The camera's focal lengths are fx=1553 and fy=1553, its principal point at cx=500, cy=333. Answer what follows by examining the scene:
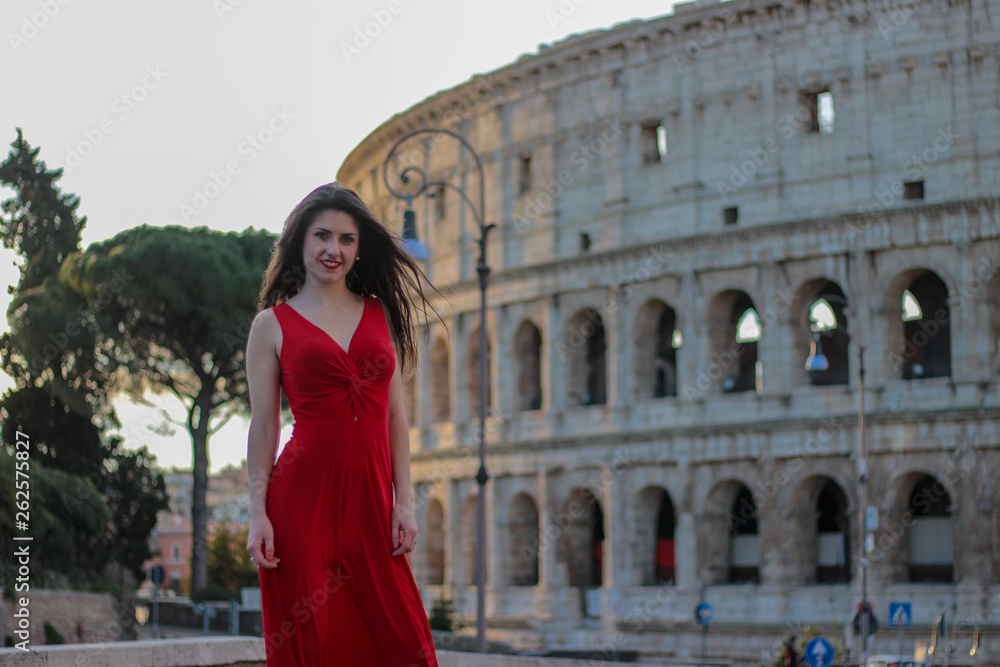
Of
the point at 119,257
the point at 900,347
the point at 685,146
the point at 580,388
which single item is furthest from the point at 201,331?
the point at 900,347

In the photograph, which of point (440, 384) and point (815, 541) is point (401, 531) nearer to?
point (815, 541)

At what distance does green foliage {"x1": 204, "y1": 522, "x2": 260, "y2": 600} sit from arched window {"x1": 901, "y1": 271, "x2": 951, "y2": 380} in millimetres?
20267

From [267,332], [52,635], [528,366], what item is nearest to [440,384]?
[528,366]

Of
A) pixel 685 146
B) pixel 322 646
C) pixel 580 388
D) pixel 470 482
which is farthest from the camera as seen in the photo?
pixel 470 482

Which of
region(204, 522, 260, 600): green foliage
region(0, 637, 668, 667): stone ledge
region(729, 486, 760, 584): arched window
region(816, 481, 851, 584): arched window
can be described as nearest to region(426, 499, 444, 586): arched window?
region(204, 522, 260, 600): green foliage

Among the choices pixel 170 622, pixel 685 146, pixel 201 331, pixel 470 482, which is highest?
pixel 685 146

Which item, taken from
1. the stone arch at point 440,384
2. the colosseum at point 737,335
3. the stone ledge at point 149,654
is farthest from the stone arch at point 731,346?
the stone ledge at point 149,654

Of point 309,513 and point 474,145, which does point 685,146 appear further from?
point 309,513

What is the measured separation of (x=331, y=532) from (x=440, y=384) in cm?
4239

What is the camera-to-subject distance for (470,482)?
44312 millimetres

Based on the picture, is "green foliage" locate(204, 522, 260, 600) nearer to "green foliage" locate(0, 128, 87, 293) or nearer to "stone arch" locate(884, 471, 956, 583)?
"green foliage" locate(0, 128, 87, 293)

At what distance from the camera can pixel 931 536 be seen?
34500 millimetres

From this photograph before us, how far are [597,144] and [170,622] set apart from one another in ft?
60.0

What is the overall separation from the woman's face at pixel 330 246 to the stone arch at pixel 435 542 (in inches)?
1619
